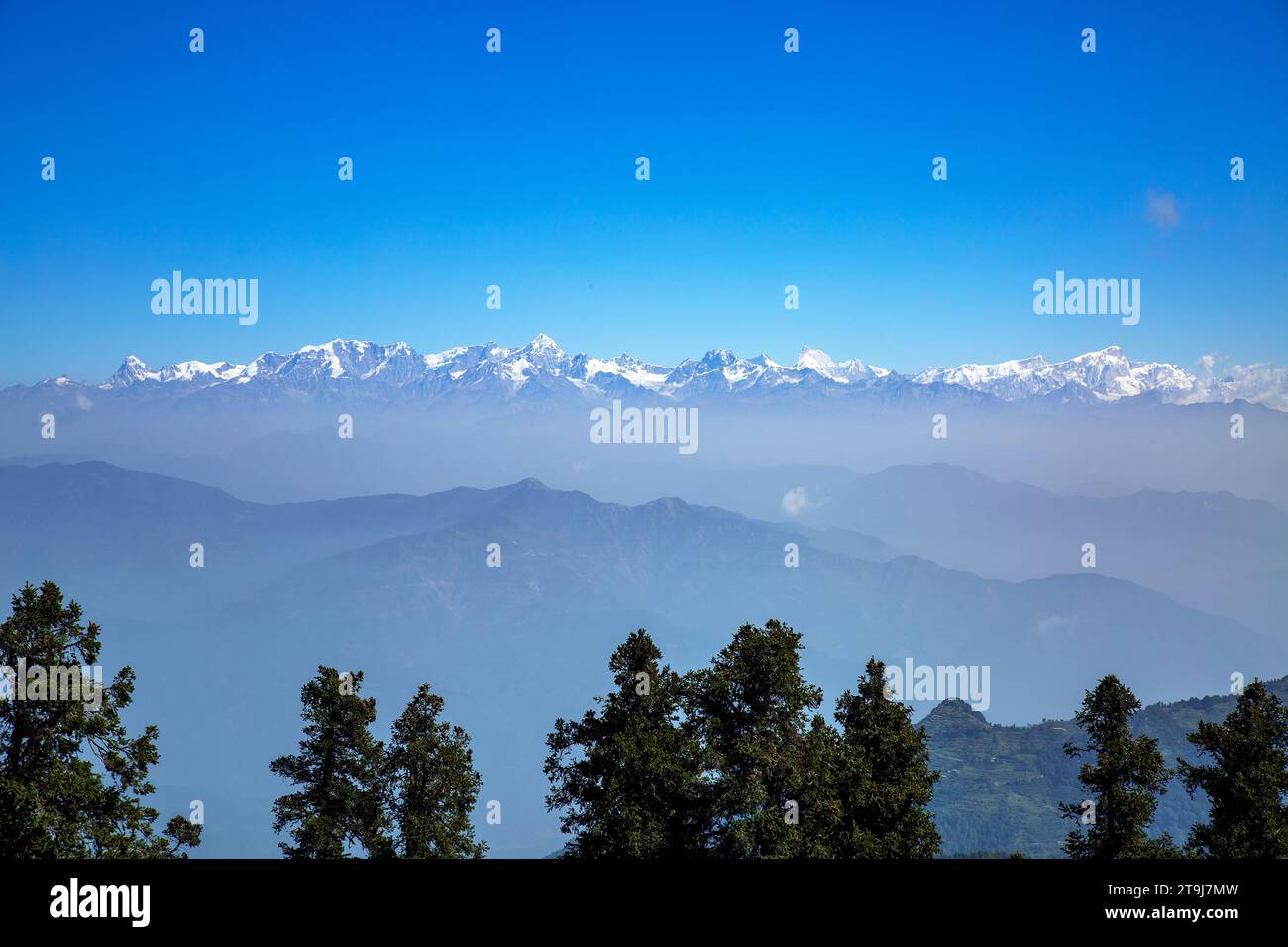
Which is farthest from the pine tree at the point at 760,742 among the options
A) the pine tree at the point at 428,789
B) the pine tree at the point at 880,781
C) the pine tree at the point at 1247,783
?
the pine tree at the point at 1247,783

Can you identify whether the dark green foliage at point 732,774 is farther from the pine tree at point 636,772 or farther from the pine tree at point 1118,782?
the pine tree at point 1118,782

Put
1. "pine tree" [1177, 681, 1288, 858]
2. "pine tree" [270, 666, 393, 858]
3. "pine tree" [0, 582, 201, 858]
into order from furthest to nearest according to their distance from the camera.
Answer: "pine tree" [270, 666, 393, 858] < "pine tree" [1177, 681, 1288, 858] < "pine tree" [0, 582, 201, 858]

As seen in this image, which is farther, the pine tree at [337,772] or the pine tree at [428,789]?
the pine tree at [428,789]

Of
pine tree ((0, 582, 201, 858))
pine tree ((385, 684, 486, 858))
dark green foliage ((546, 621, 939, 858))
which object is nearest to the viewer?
pine tree ((0, 582, 201, 858))

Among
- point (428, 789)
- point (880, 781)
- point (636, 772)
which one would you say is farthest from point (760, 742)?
point (428, 789)

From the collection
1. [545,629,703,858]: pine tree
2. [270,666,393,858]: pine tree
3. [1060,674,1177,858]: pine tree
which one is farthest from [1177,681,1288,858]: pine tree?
[270,666,393,858]: pine tree

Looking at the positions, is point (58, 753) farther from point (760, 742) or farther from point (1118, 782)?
point (1118, 782)

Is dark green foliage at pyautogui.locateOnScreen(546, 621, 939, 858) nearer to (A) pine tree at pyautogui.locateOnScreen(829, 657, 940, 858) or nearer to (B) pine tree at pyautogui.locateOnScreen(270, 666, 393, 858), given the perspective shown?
(A) pine tree at pyautogui.locateOnScreen(829, 657, 940, 858)
